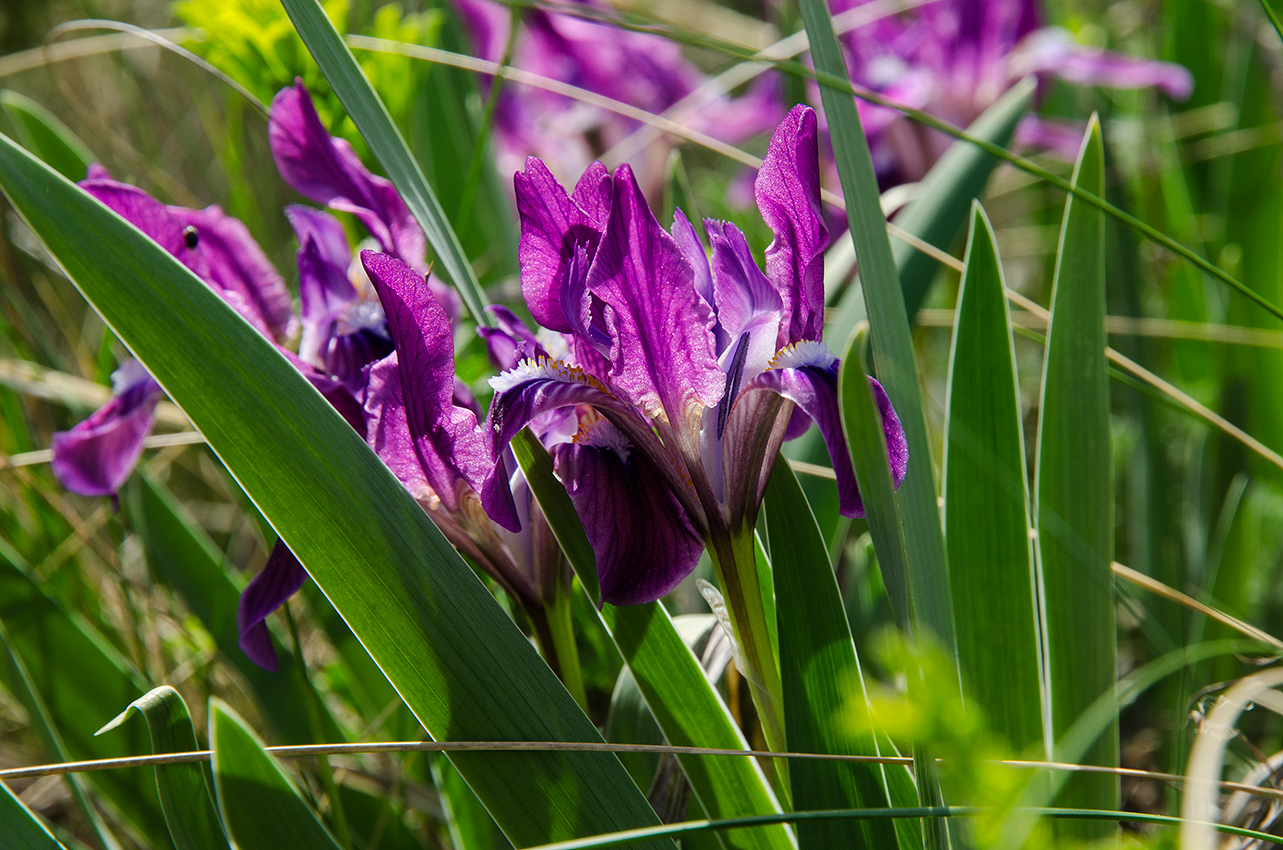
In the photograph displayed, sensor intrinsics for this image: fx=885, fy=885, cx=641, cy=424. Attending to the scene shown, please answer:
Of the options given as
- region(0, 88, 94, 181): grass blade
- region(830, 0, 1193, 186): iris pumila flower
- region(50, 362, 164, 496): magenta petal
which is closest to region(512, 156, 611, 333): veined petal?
region(50, 362, 164, 496): magenta petal

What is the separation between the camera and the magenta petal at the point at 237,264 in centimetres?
87

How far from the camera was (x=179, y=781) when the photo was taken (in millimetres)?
624

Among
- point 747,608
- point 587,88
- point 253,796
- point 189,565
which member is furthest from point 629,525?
point 587,88

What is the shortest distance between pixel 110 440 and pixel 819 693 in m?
0.70

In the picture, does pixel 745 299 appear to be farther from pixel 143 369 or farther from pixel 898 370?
pixel 143 369

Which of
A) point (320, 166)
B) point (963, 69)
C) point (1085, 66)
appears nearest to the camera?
point (320, 166)

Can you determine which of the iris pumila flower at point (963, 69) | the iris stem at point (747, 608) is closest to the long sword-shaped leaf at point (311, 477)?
the iris stem at point (747, 608)

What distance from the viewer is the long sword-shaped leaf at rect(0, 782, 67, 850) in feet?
1.91

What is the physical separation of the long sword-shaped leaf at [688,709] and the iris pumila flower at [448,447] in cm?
6

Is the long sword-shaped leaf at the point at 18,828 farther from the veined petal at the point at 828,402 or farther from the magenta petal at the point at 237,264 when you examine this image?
the veined petal at the point at 828,402

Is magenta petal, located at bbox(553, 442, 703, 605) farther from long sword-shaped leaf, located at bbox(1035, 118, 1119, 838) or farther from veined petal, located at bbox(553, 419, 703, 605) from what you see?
long sword-shaped leaf, located at bbox(1035, 118, 1119, 838)

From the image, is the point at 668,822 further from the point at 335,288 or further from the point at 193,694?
the point at 193,694

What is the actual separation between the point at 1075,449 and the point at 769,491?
342 mm

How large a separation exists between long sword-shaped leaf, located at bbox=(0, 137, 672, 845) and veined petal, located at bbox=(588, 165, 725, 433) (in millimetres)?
172
